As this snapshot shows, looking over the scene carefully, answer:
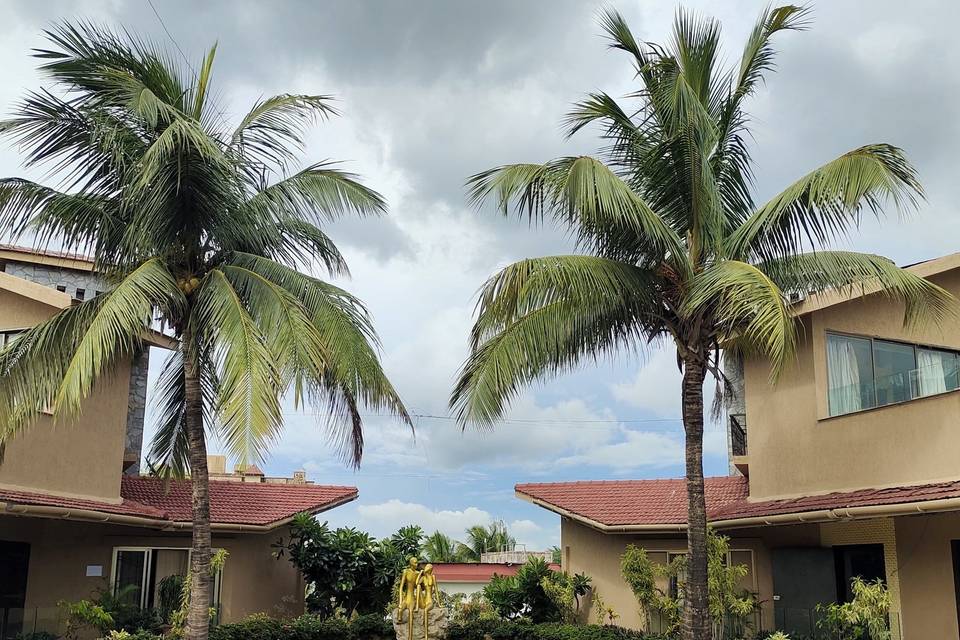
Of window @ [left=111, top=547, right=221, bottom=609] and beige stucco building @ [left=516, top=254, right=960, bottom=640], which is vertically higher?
beige stucco building @ [left=516, top=254, right=960, bottom=640]

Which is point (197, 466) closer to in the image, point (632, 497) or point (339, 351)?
point (339, 351)

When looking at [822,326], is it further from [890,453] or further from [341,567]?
[341,567]

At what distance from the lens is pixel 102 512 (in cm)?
1498

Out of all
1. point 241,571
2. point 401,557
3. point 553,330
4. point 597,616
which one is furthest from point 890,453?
point 241,571

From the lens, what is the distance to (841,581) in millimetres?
15867

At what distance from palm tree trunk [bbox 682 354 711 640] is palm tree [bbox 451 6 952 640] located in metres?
0.02

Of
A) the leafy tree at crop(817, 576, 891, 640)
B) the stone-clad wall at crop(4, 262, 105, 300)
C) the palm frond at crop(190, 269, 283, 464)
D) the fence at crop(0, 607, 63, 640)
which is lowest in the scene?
the fence at crop(0, 607, 63, 640)

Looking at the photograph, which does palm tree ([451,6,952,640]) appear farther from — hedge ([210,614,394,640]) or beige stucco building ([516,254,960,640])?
hedge ([210,614,394,640])

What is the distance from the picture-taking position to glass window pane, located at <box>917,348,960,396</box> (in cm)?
1422

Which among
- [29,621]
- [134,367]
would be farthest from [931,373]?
[134,367]

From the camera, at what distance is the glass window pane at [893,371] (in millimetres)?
14758

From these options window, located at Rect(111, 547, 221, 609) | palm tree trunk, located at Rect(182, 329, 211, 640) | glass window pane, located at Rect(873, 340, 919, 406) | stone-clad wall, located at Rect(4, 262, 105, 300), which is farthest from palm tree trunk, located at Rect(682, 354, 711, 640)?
stone-clad wall, located at Rect(4, 262, 105, 300)

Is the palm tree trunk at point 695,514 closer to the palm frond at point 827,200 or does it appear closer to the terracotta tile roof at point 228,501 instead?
the palm frond at point 827,200

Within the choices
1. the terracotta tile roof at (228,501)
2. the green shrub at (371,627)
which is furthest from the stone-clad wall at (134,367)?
the green shrub at (371,627)
